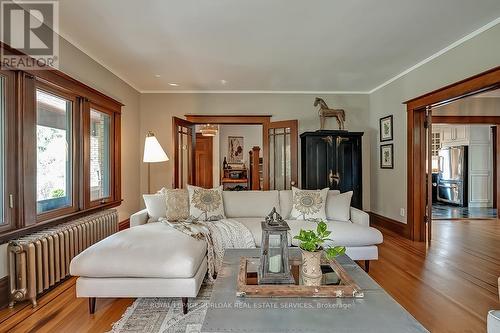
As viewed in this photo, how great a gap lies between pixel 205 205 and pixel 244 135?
19.5ft

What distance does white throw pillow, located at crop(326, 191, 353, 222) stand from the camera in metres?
3.60

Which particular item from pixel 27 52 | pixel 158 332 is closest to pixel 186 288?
pixel 158 332

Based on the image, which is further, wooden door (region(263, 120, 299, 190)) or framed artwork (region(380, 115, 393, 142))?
wooden door (region(263, 120, 299, 190))

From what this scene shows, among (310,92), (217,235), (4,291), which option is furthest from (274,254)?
(310,92)

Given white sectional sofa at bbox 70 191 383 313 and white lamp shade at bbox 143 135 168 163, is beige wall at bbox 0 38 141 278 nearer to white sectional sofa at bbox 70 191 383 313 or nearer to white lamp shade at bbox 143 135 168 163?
white lamp shade at bbox 143 135 168 163

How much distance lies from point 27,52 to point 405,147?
16.4 feet

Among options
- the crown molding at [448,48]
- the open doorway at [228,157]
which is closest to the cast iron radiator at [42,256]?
the crown molding at [448,48]

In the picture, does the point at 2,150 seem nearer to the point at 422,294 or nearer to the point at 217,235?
the point at 217,235

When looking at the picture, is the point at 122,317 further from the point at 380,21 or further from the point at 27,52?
the point at 380,21

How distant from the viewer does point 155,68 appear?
13.9ft

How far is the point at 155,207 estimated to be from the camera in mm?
3449

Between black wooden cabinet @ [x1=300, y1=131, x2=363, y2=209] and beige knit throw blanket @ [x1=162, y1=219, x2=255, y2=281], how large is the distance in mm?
2227

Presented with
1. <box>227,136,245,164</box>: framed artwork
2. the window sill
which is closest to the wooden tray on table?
the window sill

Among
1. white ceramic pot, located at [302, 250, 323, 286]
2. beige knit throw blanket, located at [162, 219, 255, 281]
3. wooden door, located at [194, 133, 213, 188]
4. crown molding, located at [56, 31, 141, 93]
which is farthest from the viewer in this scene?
wooden door, located at [194, 133, 213, 188]
